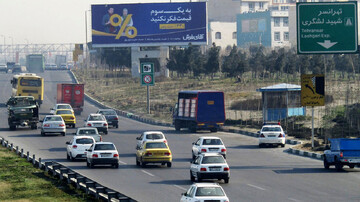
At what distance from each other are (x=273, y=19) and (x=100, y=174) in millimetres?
151597

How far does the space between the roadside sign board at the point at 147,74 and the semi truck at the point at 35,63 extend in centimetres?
7819

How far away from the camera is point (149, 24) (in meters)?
99.9

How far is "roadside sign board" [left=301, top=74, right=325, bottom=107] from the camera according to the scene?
41062mm

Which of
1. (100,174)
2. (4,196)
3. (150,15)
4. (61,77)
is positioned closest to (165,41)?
(150,15)

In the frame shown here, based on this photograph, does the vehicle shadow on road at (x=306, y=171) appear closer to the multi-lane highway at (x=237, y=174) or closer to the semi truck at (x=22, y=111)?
the multi-lane highway at (x=237, y=174)

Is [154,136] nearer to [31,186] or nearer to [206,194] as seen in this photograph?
[31,186]

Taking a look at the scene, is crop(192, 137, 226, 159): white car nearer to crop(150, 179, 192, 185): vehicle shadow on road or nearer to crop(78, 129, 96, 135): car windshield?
crop(150, 179, 192, 185): vehicle shadow on road

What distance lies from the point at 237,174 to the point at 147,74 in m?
43.1

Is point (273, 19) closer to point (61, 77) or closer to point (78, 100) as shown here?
point (61, 77)

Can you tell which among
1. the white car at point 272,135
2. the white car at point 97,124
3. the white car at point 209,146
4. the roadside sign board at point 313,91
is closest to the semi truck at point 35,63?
the white car at point 97,124

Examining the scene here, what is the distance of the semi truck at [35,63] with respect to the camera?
5797 inches

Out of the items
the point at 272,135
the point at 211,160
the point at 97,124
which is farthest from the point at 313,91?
the point at 97,124

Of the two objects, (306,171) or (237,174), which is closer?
(237,174)

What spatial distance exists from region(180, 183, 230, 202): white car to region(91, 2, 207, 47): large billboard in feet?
264
